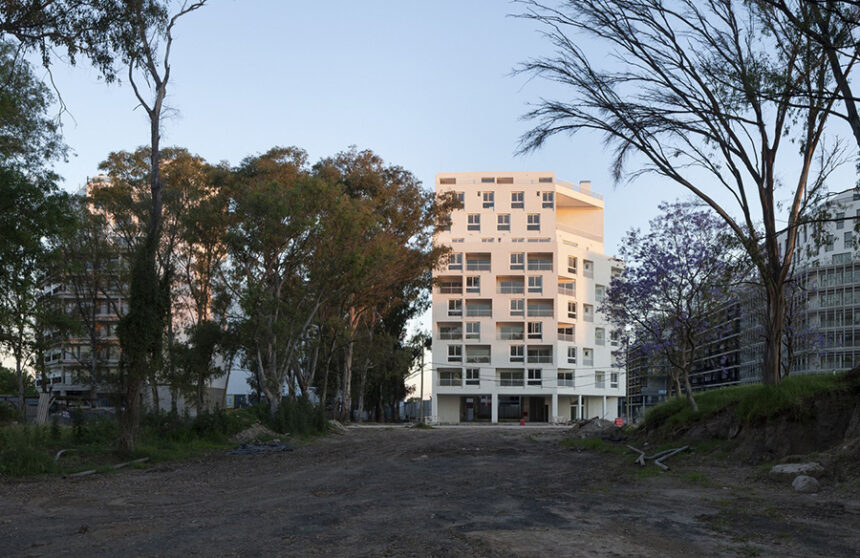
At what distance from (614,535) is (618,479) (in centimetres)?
699

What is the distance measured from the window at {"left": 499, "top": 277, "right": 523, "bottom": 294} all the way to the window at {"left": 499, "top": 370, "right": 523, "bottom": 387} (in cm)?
796

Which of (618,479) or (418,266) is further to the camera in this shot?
(418,266)

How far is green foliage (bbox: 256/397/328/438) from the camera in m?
34.8

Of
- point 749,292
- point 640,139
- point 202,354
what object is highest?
point 640,139

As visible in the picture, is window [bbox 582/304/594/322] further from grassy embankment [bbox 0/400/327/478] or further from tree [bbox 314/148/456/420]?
grassy embankment [bbox 0/400/327/478]

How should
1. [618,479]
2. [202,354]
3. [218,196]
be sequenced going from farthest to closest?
[218,196] < [202,354] < [618,479]

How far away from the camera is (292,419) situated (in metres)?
35.1

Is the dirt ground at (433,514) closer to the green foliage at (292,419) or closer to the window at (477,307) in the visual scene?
the green foliage at (292,419)

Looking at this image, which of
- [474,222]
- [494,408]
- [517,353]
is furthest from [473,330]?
[474,222]

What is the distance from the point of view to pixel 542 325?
7762 cm

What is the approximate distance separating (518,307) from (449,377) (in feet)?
32.0

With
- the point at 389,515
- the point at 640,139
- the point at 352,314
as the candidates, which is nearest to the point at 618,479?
the point at 389,515

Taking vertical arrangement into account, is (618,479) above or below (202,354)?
below

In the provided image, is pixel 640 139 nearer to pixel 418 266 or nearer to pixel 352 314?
pixel 418 266
